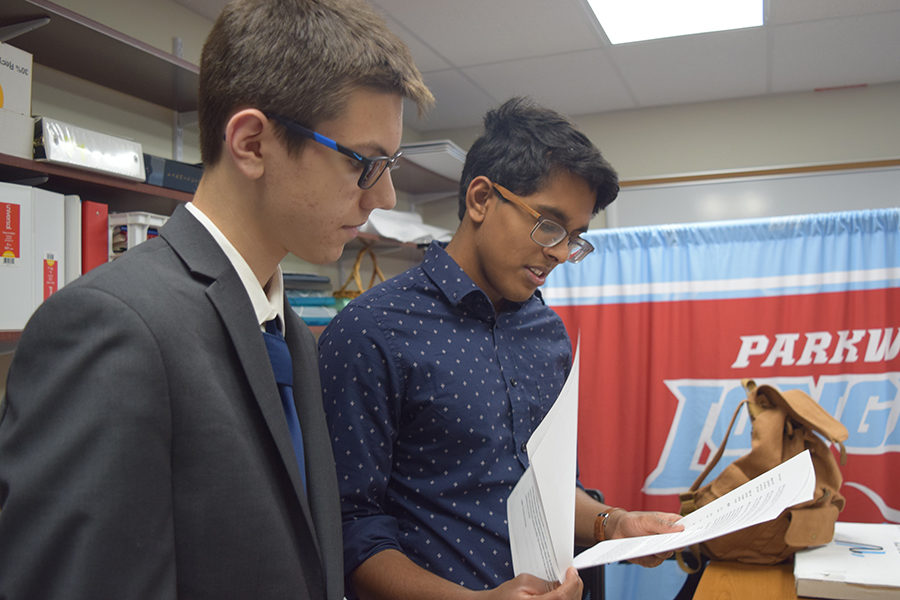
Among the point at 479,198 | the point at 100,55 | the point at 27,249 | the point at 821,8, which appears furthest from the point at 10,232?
the point at 821,8

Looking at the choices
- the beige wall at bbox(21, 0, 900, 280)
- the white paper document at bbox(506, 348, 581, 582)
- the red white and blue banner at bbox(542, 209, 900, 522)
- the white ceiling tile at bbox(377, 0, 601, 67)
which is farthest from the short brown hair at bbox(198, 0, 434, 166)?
the beige wall at bbox(21, 0, 900, 280)

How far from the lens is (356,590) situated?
39.1 inches

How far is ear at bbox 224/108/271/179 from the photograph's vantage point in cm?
66

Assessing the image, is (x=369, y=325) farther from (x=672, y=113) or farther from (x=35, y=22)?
(x=672, y=113)

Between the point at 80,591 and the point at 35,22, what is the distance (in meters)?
1.70

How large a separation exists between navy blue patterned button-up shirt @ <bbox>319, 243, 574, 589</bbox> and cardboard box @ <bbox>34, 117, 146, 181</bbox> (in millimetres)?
999

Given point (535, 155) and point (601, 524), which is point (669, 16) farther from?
point (601, 524)

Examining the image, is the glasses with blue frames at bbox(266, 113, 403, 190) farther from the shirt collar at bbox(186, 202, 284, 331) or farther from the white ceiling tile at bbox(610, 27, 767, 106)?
the white ceiling tile at bbox(610, 27, 767, 106)

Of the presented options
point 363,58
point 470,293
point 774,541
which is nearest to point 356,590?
point 470,293

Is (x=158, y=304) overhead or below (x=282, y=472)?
overhead

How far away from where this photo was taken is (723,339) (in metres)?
2.44

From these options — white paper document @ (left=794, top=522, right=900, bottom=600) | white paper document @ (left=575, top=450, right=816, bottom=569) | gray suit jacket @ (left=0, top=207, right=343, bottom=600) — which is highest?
gray suit jacket @ (left=0, top=207, right=343, bottom=600)

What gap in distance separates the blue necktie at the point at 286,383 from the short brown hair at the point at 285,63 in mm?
203

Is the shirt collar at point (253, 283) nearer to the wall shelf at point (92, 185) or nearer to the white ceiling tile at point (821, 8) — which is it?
the wall shelf at point (92, 185)
